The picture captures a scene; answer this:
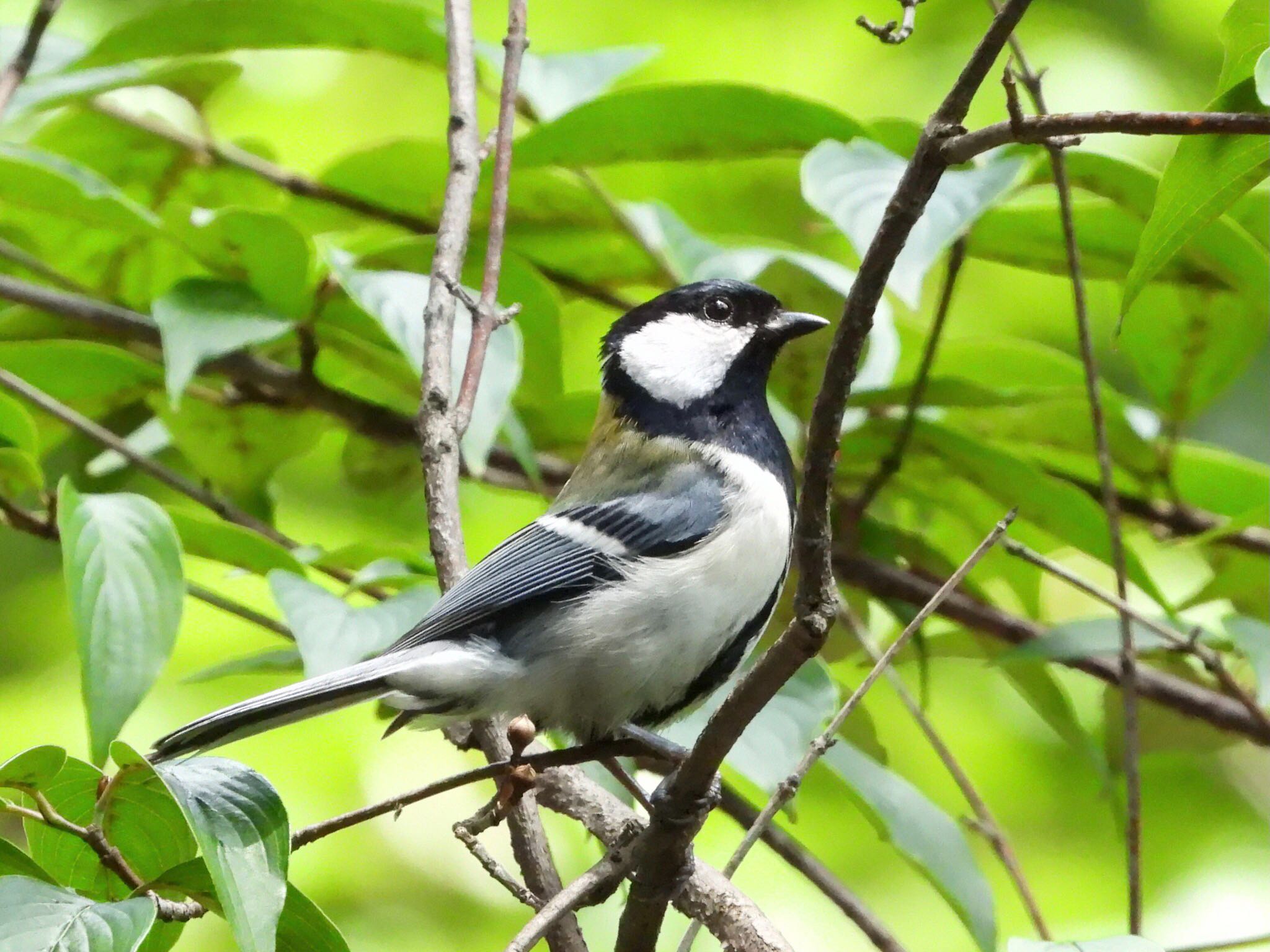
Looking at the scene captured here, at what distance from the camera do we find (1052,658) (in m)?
1.45

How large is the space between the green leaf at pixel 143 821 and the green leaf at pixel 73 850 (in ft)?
0.05

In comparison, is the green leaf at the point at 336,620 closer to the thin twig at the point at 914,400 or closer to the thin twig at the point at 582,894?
the thin twig at the point at 582,894

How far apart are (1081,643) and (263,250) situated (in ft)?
3.35

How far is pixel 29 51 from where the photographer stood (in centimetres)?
141

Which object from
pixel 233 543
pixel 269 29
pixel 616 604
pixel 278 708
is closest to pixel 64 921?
pixel 278 708

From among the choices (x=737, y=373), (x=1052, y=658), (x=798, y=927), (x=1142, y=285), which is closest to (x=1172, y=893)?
(x=798, y=927)

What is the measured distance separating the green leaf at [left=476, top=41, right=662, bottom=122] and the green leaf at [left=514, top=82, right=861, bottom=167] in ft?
0.32

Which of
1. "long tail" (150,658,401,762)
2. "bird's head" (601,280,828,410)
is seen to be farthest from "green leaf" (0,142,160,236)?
"long tail" (150,658,401,762)

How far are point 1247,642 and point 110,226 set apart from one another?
1343 mm

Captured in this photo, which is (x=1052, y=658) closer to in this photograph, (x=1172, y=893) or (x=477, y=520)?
(x=1172, y=893)

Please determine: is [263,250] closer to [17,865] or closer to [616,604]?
[616,604]

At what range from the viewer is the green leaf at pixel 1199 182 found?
74cm

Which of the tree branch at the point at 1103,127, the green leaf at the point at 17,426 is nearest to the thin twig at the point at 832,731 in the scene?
the tree branch at the point at 1103,127

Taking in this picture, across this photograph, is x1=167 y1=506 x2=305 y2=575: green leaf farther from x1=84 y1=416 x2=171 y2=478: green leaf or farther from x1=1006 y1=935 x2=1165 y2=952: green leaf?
x1=1006 y1=935 x2=1165 y2=952: green leaf
